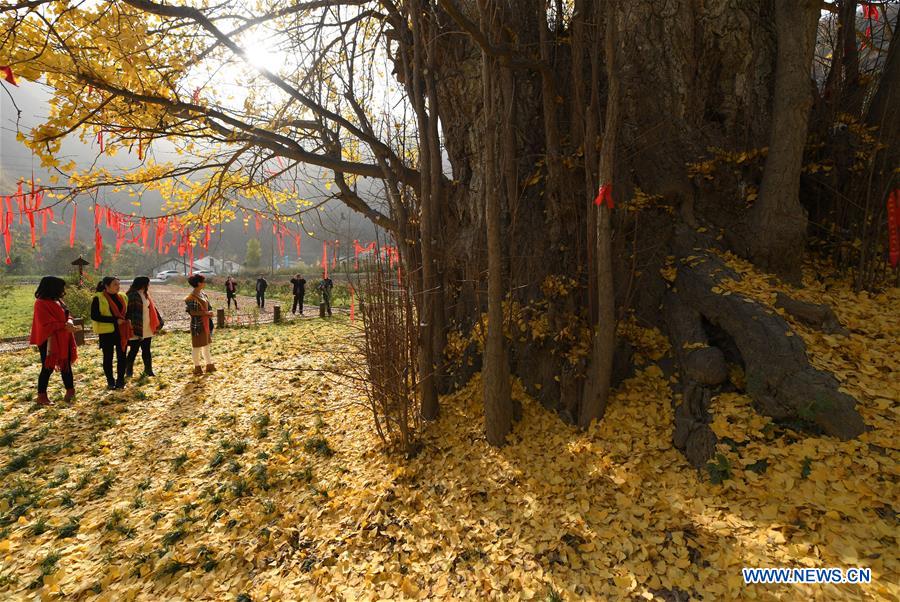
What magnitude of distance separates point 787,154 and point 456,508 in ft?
14.3

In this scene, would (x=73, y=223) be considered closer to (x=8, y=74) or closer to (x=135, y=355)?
(x=135, y=355)

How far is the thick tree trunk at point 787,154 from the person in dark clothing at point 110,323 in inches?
303

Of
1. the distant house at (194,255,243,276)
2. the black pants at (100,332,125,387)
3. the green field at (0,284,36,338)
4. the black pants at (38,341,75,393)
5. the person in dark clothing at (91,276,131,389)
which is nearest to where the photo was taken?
the black pants at (38,341,75,393)

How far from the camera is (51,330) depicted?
4480mm

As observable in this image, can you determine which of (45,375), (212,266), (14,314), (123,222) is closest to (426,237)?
(123,222)

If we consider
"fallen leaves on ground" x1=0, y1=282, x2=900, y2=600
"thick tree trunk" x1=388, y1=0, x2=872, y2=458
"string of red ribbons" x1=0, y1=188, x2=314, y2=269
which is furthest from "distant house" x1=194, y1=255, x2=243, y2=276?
"thick tree trunk" x1=388, y1=0, x2=872, y2=458

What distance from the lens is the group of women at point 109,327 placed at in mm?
4484

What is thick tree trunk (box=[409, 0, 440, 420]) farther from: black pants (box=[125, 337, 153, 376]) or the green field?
the green field

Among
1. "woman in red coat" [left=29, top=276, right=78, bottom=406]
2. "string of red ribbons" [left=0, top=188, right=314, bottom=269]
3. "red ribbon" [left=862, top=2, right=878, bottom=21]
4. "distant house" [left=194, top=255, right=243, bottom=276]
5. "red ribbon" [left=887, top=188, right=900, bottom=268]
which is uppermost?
"distant house" [left=194, top=255, right=243, bottom=276]

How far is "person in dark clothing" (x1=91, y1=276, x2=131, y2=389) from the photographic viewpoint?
503cm

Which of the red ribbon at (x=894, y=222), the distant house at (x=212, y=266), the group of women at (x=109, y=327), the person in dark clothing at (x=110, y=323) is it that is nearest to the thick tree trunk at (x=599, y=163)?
the red ribbon at (x=894, y=222)

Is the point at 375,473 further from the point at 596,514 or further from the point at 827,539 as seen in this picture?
the point at 827,539

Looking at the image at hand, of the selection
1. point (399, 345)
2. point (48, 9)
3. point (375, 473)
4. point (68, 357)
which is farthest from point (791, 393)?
point (68, 357)

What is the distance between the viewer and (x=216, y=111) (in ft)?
13.3
